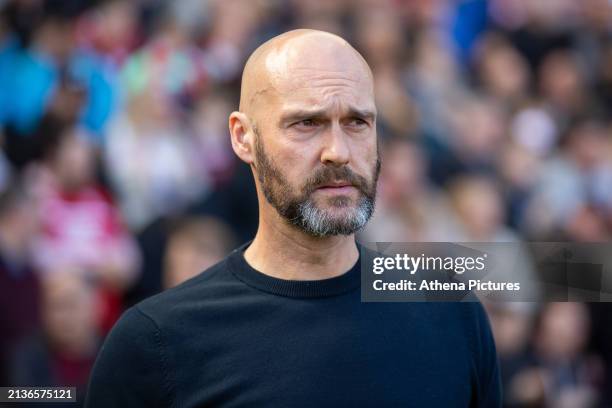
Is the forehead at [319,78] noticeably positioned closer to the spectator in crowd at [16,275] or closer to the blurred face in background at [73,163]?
the spectator in crowd at [16,275]

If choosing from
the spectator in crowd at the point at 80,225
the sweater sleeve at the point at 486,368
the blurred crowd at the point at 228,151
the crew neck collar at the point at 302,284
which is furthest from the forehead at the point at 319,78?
the spectator in crowd at the point at 80,225

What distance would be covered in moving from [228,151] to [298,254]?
12.5ft

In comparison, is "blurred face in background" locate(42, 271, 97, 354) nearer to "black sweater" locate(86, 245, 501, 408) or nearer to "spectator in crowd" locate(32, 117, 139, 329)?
"spectator in crowd" locate(32, 117, 139, 329)

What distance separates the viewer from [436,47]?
7.09 m

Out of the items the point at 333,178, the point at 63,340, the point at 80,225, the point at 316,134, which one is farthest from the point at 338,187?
the point at 80,225

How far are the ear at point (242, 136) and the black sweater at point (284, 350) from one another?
26cm

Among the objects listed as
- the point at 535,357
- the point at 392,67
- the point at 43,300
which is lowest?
the point at 535,357

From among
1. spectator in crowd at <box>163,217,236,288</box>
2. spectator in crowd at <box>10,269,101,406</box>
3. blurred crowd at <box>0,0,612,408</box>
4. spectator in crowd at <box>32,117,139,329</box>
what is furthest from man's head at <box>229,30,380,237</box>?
spectator in crowd at <box>32,117,139,329</box>

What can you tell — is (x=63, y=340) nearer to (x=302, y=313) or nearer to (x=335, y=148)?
(x=302, y=313)

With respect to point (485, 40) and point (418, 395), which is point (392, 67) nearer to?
point (485, 40)

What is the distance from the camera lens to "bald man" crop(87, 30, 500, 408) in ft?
6.86

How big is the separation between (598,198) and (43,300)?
12.5ft

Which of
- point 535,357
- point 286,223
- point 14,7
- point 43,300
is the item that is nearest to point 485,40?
point 535,357

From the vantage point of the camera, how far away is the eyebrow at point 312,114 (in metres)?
2.15
